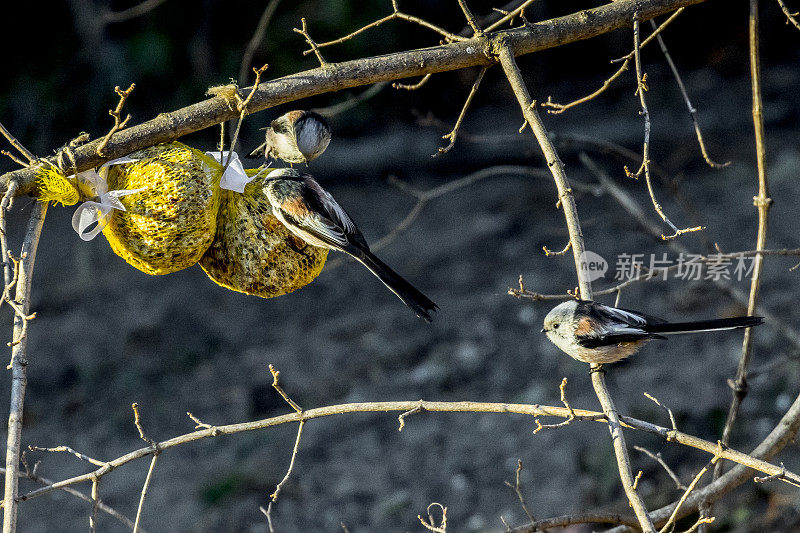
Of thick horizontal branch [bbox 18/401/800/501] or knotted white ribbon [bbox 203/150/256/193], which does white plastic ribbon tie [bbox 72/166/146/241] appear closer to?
knotted white ribbon [bbox 203/150/256/193]

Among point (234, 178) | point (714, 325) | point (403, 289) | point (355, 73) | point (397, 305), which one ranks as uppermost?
point (397, 305)

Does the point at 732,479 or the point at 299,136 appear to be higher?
the point at 299,136

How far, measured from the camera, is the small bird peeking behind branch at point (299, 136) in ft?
6.81

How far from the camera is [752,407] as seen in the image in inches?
200

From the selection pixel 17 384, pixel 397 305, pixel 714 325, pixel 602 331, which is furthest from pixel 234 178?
pixel 397 305

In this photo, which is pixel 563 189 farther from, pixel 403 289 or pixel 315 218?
pixel 315 218

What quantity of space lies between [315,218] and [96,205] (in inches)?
20.4

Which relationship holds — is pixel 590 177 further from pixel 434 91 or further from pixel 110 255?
pixel 110 255

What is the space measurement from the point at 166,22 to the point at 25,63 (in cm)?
125

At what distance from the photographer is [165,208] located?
2.01 metres

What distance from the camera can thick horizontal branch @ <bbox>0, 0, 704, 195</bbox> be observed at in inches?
78.2

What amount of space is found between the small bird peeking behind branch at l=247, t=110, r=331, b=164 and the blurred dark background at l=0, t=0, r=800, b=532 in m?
2.73

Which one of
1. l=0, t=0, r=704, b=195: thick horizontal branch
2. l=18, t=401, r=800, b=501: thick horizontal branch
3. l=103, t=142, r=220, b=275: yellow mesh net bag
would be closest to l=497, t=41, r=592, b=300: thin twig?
l=0, t=0, r=704, b=195: thick horizontal branch

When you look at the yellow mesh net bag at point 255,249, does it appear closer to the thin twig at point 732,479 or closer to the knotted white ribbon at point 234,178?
the knotted white ribbon at point 234,178
